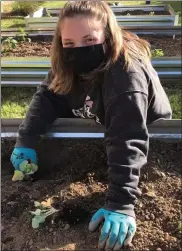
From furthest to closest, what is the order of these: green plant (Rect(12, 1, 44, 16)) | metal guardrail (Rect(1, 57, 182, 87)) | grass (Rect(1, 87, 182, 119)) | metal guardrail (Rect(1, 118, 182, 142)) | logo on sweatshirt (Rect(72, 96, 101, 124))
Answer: green plant (Rect(12, 1, 44, 16)), metal guardrail (Rect(1, 57, 182, 87)), grass (Rect(1, 87, 182, 119)), metal guardrail (Rect(1, 118, 182, 142)), logo on sweatshirt (Rect(72, 96, 101, 124))

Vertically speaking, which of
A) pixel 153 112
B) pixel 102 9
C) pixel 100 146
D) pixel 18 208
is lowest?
pixel 18 208

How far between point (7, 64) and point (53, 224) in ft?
8.42

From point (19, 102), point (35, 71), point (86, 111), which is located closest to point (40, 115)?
point (86, 111)

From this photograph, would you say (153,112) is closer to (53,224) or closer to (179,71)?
(53,224)

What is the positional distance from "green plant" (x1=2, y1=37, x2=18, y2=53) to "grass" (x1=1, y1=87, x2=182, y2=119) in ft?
2.62

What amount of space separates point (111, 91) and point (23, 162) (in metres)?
0.70

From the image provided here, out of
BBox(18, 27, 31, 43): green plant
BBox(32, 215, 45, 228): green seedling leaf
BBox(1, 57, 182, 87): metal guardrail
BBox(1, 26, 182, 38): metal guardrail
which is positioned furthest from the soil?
BBox(1, 26, 182, 38): metal guardrail

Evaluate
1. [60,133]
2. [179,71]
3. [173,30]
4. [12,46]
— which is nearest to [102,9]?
[60,133]

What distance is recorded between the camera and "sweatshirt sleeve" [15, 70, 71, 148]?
8.38 feet

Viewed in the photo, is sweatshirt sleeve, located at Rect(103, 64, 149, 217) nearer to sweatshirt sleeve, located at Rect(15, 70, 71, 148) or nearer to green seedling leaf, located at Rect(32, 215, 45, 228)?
green seedling leaf, located at Rect(32, 215, 45, 228)

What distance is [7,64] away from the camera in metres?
4.33

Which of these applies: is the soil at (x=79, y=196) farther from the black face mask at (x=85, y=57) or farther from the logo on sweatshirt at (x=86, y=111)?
the black face mask at (x=85, y=57)

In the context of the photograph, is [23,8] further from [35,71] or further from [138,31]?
[35,71]

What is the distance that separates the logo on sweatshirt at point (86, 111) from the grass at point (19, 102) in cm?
93
